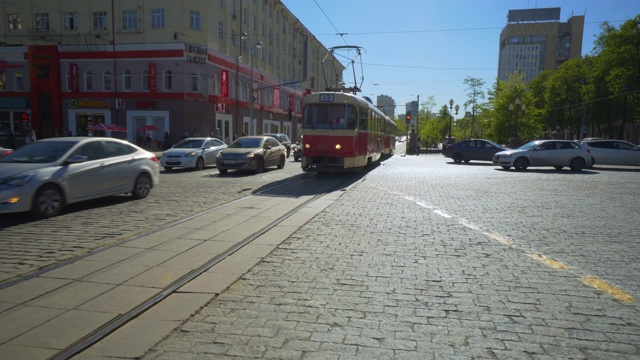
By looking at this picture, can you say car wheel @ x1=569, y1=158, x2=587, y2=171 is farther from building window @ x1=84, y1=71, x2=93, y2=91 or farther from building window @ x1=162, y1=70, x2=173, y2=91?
building window @ x1=84, y1=71, x2=93, y2=91

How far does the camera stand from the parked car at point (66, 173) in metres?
7.64

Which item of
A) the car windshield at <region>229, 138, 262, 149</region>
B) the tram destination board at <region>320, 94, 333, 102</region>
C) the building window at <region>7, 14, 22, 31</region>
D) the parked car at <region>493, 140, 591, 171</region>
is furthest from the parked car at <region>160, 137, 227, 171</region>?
the building window at <region>7, 14, 22, 31</region>

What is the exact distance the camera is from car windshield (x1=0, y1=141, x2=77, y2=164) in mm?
8469

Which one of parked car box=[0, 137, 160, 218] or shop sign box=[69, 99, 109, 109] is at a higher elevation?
shop sign box=[69, 99, 109, 109]

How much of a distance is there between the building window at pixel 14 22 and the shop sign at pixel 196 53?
1703 centimetres

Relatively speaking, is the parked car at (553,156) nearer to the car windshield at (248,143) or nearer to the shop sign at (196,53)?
the car windshield at (248,143)

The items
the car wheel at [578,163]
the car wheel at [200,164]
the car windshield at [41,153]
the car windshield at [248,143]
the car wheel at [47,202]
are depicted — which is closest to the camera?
the car wheel at [47,202]

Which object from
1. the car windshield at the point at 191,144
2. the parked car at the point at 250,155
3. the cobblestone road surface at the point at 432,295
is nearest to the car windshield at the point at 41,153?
the cobblestone road surface at the point at 432,295

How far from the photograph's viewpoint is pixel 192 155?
1914 centimetres

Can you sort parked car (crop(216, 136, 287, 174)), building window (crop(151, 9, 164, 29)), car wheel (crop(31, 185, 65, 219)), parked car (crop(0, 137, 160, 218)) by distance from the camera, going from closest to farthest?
parked car (crop(0, 137, 160, 218)) → car wheel (crop(31, 185, 65, 219)) → parked car (crop(216, 136, 287, 174)) → building window (crop(151, 9, 164, 29))

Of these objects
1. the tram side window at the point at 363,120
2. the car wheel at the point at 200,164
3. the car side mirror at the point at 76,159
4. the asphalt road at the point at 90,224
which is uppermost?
the tram side window at the point at 363,120

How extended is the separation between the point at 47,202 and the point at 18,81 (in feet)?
126

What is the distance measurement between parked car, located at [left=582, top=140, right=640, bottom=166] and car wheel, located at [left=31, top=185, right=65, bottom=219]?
2532 cm

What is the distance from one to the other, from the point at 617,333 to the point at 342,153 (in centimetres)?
1272
